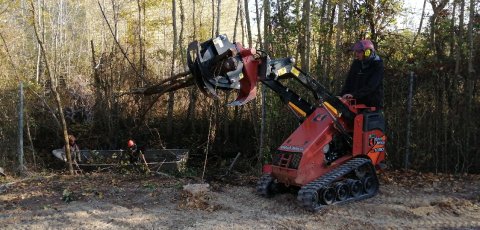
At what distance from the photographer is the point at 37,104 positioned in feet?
45.1

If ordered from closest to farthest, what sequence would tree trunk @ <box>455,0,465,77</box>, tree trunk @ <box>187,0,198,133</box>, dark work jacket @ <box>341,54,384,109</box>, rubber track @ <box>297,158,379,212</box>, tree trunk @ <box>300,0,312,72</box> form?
1. rubber track @ <box>297,158,379,212</box>
2. dark work jacket @ <box>341,54,384,109</box>
3. tree trunk @ <box>455,0,465,77</box>
4. tree trunk @ <box>300,0,312,72</box>
5. tree trunk @ <box>187,0,198,133</box>

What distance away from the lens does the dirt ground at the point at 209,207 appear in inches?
224

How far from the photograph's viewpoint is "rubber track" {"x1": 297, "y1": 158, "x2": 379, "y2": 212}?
604cm

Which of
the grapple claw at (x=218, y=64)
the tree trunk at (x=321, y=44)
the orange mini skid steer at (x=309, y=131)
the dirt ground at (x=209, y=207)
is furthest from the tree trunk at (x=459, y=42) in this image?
the grapple claw at (x=218, y=64)

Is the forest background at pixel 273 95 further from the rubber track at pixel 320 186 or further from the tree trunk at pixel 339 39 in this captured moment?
the rubber track at pixel 320 186

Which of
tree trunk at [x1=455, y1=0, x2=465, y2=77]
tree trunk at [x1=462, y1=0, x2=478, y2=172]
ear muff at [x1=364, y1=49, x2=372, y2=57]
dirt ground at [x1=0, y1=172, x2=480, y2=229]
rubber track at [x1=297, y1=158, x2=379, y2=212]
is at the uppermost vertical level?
tree trunk at [x1=455, y1=0, x2=465, y2=77]

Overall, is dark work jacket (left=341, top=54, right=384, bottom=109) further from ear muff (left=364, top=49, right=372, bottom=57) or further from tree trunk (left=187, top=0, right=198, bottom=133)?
tree trunk (left=187, top=0, right=198, bottom=133)

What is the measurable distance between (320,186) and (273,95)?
3.96 meters

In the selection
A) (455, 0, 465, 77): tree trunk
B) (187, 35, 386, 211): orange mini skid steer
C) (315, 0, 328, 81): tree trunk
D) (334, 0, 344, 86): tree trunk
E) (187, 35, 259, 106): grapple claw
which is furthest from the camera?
(315, 0, 328, 81): tree trunk

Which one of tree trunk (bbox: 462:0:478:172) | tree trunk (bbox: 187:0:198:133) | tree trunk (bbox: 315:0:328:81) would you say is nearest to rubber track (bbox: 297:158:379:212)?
tree trunk (bbox: 462:0:478:172)

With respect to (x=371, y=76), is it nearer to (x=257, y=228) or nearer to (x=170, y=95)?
(x=257, y=228)

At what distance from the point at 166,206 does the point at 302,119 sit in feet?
8.17

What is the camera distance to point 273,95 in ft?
32.2

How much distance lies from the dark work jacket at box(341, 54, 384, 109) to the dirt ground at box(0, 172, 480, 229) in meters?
1.51
